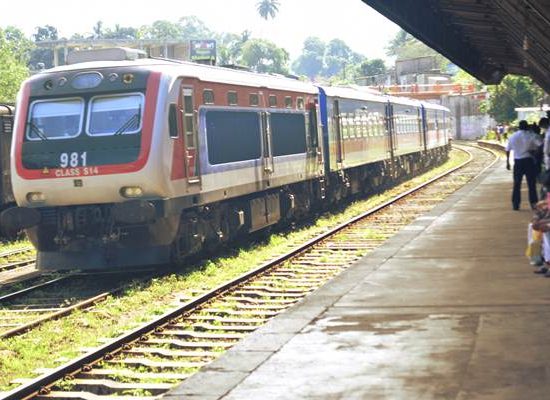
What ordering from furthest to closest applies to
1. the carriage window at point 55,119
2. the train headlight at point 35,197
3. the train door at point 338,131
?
the train door at point 338,131 → the carriage window at point 55,119 → the train headlight at point 35,197

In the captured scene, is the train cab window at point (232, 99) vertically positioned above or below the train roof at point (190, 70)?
below

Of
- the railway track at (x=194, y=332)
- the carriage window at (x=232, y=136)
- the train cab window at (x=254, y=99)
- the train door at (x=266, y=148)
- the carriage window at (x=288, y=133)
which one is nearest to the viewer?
the railway track at (x=194, y=332)

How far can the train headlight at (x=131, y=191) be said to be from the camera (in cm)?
1339

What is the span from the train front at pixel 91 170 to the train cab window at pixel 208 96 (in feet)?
4.61

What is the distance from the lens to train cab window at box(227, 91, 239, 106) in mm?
16048

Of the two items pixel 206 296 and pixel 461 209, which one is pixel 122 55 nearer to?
pixel 206 296

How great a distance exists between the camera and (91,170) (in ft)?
44.3

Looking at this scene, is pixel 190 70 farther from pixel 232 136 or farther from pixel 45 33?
pixel 45 33

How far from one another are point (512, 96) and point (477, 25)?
57.2 m

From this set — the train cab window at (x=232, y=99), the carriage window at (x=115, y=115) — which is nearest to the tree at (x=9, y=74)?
the train cab window at (x=232, y=99)

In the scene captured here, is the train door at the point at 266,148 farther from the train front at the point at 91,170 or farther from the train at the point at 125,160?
the train front at the point at 91,170

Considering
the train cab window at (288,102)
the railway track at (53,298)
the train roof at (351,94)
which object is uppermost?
the train roof at (351,94)

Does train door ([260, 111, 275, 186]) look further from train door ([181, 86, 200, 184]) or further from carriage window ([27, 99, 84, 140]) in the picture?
carriage window ([27, 99, 84, 140])

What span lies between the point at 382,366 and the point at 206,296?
4.34 meters
